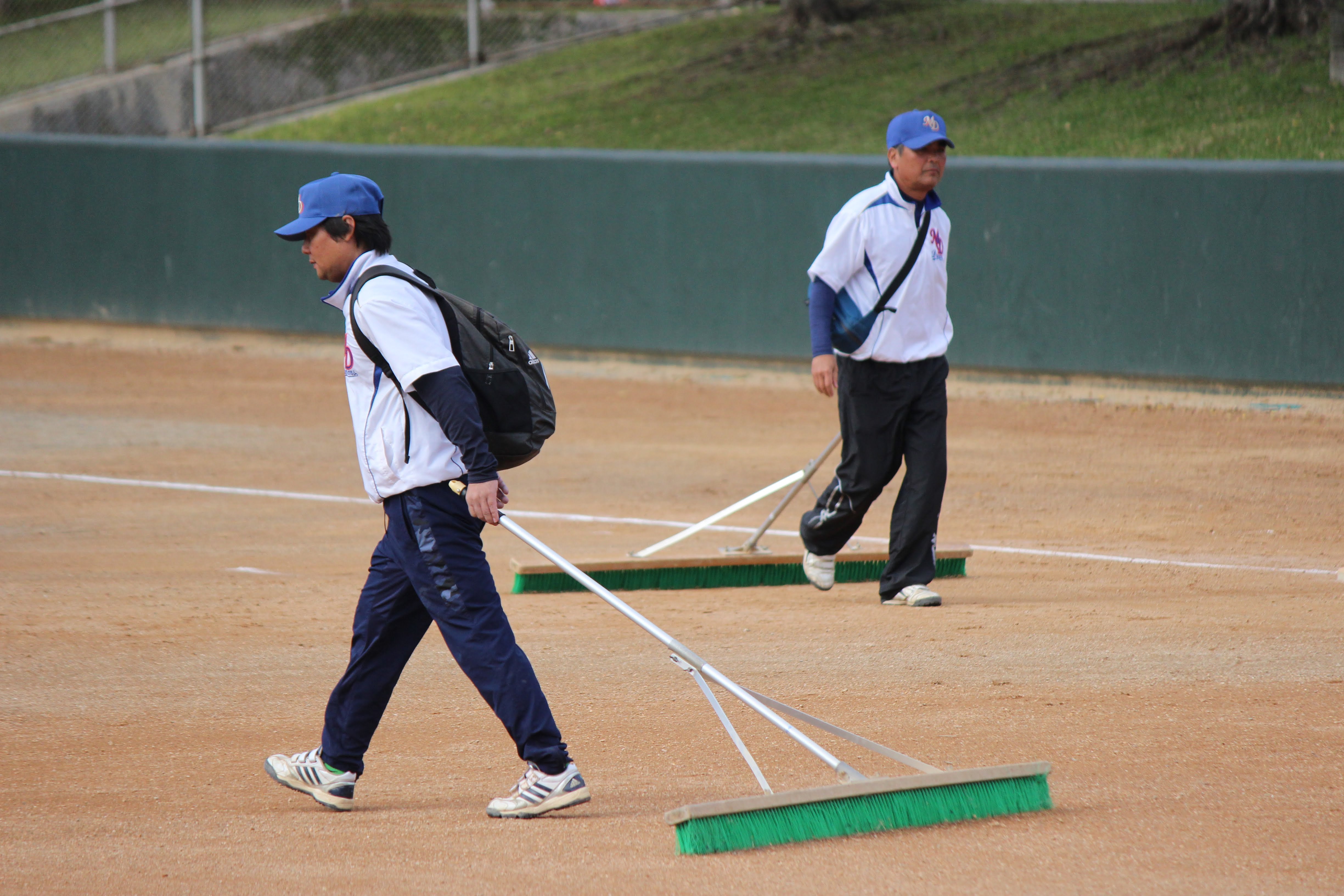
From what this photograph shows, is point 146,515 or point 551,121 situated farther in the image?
point 551,121

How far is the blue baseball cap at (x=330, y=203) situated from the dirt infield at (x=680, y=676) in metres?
1.72

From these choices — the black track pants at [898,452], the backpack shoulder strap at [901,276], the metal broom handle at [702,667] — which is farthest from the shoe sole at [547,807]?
the backpack shoulder strap at [901,276]

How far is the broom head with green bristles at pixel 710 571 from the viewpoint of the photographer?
7.63 meters

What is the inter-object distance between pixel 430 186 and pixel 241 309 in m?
2.84

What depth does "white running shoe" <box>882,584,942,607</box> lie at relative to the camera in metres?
7.22

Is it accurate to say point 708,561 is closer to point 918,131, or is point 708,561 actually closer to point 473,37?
point 918,131

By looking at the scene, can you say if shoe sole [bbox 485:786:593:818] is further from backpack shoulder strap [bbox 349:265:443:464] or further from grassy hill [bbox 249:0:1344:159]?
grassy hill [bbox 249:0:1344:159]

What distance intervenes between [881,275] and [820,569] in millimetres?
1488

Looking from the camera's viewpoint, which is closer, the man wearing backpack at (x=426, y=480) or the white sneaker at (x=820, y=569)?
the man wearing backpack at (x=426, y=480)

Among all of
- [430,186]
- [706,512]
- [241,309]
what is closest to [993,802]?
[706,512]

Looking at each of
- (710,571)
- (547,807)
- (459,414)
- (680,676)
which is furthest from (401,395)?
(710,571)

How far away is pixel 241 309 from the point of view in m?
18.3

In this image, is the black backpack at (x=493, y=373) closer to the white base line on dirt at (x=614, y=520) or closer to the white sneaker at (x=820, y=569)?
the white sneaker at (x=820, y=569)

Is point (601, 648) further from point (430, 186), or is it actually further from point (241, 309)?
point (241, 309)
